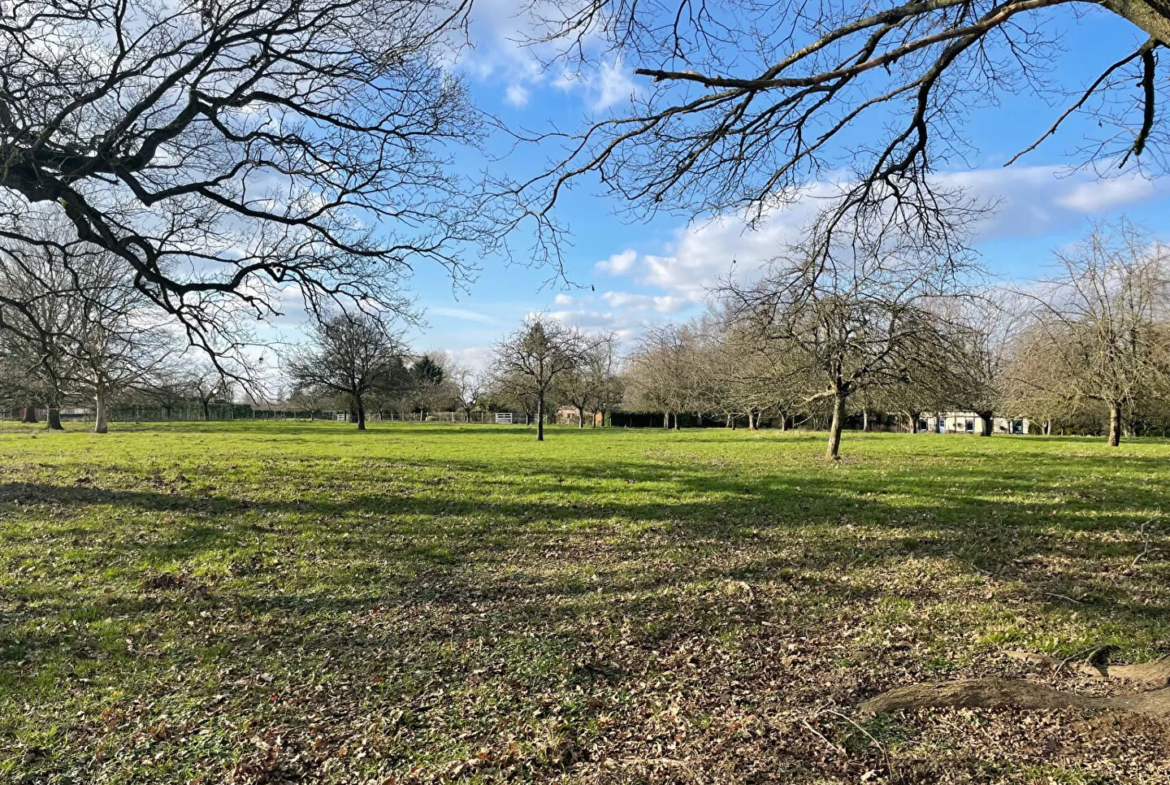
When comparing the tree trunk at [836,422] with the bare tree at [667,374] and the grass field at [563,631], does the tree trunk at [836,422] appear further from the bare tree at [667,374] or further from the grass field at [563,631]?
the bare tree at [667,374]

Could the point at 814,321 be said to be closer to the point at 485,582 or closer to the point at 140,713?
the point at 485,582

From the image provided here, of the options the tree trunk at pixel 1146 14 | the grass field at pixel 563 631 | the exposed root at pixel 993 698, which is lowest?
the grass field at pixel 563 631

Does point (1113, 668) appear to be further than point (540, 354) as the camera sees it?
No

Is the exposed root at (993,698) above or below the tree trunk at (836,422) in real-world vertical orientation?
below

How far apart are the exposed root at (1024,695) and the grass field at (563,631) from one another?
0.10 m

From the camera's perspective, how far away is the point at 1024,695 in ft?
11.7

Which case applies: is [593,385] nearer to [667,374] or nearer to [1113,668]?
[667,374]

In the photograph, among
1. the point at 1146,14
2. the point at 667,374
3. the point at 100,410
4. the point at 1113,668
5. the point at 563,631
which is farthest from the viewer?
the point at 667,374

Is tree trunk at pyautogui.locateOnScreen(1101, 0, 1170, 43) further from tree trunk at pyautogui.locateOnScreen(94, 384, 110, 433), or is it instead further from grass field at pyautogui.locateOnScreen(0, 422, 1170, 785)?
tree trunk at pyautogui.locateOnScreen(94, 384, 110, 433)

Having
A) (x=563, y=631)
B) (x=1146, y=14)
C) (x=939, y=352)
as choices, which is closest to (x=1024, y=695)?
(x=563, y=631)

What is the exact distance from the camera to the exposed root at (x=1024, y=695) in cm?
334

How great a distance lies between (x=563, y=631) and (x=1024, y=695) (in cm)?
325

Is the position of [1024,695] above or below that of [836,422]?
below

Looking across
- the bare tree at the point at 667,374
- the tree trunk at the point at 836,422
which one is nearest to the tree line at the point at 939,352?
the tree trunk at the point at 836,422
